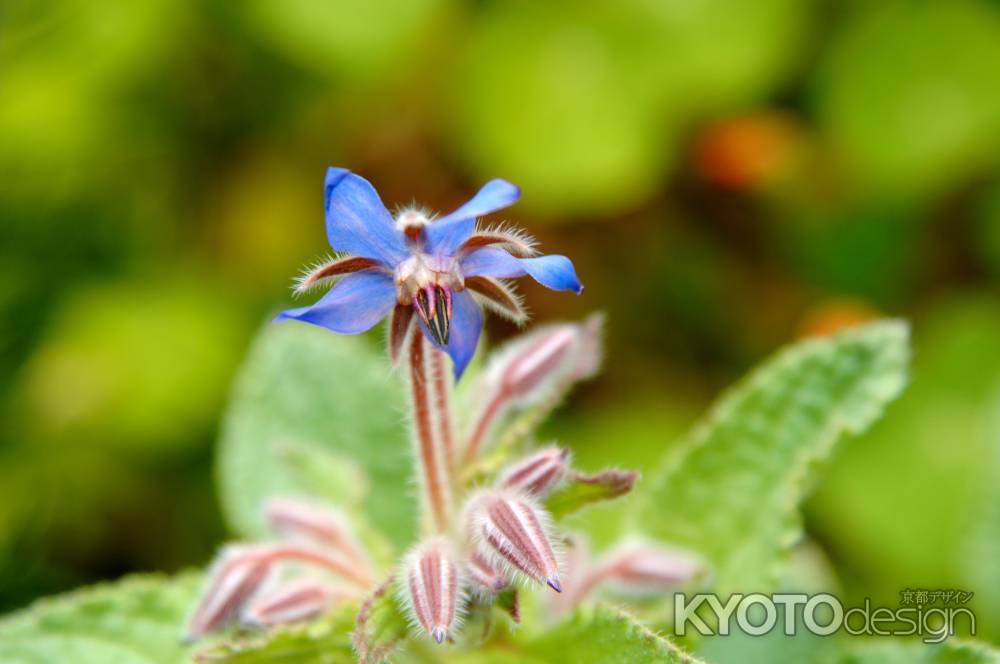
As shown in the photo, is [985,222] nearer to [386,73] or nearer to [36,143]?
[386,73]

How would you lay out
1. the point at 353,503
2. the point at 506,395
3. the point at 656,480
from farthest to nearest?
the point at 656,480 < the point at 353,503 < the point at 506,395

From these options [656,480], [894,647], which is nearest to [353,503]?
[656,480]

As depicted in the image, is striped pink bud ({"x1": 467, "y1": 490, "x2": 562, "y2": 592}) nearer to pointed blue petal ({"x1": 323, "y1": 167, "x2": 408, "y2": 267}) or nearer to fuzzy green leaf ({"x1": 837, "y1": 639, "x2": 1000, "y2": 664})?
pointed blue petal ({"x1": 323, "y1": 167, "x2": 408, "y2": 267})

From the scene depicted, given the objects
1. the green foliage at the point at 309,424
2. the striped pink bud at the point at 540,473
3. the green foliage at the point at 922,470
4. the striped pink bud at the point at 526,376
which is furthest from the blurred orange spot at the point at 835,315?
the striped pink bud at the point at 540,473

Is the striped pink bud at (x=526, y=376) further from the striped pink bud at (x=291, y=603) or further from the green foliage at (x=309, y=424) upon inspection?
the green foliage at (x=309, y=424)

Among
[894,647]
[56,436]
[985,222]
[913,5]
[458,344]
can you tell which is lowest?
[894,647]

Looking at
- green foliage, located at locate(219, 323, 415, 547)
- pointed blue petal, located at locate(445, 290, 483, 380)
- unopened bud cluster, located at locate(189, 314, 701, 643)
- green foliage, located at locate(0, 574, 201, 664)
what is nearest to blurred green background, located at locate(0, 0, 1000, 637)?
green foliage, located at locate(219, 323, 415, 547)

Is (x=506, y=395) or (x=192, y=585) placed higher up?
(x=506, y=395)
